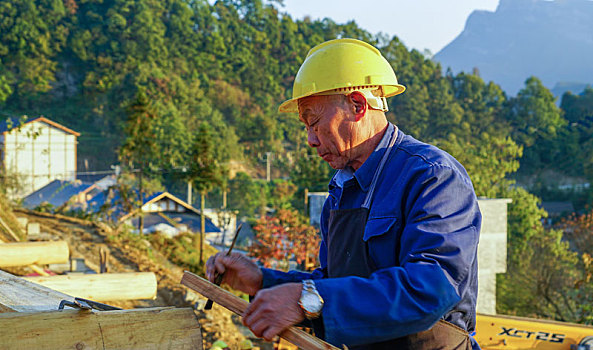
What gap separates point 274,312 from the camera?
4.41 feet

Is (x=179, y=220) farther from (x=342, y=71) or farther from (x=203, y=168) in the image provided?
(x=342, y=71)

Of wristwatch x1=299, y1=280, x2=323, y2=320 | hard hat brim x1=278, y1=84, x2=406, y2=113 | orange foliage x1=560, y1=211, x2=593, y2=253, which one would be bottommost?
orange foliage x1=560, y1=211, x2=593, y2=253

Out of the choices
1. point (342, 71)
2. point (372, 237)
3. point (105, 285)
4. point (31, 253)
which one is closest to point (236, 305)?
point (372, 237)

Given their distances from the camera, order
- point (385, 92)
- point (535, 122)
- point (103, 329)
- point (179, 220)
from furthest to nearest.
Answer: point (535, 122) < point (179, 220) < point (385, 92) < point (103, 329)

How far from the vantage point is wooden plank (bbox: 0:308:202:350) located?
48.0 inches

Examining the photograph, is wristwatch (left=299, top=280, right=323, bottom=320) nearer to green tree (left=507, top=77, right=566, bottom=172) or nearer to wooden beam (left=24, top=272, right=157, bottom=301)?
wooden beam (left=24, top=272, right=157, bottom=301)

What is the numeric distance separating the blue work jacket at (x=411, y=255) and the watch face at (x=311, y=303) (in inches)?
0.7

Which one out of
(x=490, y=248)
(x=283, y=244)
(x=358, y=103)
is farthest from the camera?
(x=283, y=244)

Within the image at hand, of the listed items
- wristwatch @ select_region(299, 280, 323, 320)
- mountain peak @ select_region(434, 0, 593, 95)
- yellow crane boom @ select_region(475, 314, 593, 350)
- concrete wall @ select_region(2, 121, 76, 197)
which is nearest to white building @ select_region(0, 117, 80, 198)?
concrete wall @ select_region(2, 121, 76, 197)

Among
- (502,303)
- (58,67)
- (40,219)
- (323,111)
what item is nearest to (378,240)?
(323,111)

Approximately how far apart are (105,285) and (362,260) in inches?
118

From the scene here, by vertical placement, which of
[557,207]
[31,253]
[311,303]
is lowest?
[557,207]

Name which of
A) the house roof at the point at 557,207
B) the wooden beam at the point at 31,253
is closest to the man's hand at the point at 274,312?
the wooden beam at the point at 31,253

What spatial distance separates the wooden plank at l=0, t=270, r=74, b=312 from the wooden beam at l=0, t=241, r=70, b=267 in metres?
2.68
